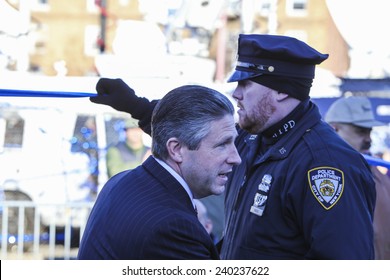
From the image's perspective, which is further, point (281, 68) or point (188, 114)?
point (281, 68)

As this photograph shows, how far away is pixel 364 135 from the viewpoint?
554 centimetres

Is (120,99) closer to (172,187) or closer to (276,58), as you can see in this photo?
(276,58)

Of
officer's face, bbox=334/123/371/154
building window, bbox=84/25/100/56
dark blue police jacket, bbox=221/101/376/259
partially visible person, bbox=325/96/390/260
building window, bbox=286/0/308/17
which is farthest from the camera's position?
building window, bbox=286/0/308/17

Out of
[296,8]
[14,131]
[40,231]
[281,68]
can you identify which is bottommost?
[40,231]

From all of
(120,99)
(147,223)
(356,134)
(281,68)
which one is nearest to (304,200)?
(281,68)

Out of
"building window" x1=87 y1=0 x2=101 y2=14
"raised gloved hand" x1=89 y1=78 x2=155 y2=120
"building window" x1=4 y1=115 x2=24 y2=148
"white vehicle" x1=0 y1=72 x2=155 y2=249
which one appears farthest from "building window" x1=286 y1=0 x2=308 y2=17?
"raised gloved hand" x1=89 y1=78 x2=155 y2=120

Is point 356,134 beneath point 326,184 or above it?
beneath

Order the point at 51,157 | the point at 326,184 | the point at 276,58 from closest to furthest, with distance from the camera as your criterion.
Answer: the point at 326,184 → the point at 276,58 → the point at 51,157

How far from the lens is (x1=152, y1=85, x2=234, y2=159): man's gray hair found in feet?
8.43

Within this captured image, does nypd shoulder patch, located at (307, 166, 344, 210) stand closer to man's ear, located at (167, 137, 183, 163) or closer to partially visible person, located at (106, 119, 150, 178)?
man's ear, located at (167, 137, 183, 163)

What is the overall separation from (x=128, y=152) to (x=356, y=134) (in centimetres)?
386

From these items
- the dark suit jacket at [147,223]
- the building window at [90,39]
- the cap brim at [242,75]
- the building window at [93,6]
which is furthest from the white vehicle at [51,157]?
the building window at [90,39]

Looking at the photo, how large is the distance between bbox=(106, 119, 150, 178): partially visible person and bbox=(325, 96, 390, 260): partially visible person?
3422 millimetres

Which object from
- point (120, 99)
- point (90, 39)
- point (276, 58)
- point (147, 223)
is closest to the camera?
point (147, 223)
